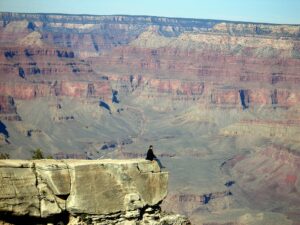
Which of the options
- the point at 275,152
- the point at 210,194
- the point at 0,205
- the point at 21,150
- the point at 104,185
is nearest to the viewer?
the point at 0,205

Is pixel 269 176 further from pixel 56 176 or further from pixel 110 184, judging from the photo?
pixel 56 176

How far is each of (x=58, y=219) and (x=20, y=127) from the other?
511 feet

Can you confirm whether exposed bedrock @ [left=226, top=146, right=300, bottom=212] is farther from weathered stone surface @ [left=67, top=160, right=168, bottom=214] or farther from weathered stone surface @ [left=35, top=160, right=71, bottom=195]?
weathered stone surface @ [left=35, top=160, right=71, bottom=195]

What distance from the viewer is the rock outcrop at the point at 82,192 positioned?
16.9 meters

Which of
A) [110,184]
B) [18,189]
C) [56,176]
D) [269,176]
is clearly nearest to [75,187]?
[56,176]

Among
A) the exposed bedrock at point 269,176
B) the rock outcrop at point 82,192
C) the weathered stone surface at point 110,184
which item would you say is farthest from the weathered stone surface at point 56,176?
the exposed bedrock at point 269,176

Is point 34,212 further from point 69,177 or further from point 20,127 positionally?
point 20,127

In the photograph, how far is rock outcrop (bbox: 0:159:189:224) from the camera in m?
16.9

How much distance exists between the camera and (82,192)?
17.5 meters

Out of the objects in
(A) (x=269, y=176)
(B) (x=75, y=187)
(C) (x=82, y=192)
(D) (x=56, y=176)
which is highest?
(D) (x=56, y=176)

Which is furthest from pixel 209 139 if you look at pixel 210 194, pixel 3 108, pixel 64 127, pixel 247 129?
pixel 210 194

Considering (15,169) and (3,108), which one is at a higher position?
(15,169)

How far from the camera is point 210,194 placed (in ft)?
447

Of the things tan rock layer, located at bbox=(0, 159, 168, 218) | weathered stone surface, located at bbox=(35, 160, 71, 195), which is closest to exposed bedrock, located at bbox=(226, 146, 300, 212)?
tan rock layer, located at bbox=(0, 159, 168, 218)
